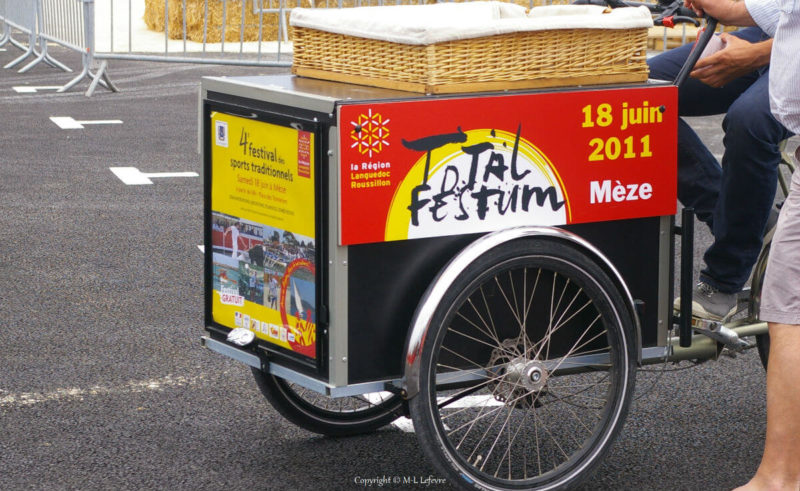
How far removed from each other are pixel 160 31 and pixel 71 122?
27.2 ft

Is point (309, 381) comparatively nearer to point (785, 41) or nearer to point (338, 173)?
point (338, 173)

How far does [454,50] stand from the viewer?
3082 mm

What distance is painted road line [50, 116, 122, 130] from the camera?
951cm

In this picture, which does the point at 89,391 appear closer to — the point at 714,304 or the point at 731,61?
the point at 714,304

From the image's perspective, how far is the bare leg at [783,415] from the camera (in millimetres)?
3135

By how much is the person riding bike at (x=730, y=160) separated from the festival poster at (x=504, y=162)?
1.34ft

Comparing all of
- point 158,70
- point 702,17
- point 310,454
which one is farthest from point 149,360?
point 158,70

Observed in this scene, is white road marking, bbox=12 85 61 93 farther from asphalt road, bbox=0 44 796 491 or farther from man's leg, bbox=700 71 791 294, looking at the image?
man's leg, bbox=700 71 791 294

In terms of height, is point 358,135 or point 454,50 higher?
point 454,50

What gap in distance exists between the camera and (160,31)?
698 inches

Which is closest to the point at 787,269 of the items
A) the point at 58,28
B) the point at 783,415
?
the point at 783,415

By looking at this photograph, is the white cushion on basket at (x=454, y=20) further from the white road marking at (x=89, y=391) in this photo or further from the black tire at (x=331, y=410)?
the white road marking at (x=89, y=391)

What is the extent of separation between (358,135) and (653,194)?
0.88m

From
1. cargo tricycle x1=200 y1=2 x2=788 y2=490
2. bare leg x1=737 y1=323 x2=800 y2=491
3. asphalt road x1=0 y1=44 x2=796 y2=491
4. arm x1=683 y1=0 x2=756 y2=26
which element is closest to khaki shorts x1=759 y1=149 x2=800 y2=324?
bare leg x1=737 y1=323 x2=800 y2=491
